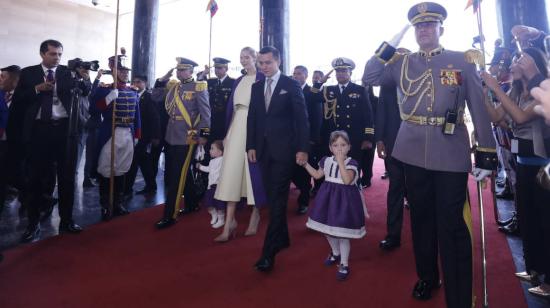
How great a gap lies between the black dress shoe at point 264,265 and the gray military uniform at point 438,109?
121 centimetres

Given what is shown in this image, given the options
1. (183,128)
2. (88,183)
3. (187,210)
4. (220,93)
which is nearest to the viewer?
(183,128)

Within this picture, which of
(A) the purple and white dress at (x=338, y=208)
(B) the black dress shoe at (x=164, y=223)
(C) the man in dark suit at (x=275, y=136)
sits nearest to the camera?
(A) the purple and white dress at (x=338, y=208)

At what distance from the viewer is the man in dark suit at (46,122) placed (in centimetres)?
354

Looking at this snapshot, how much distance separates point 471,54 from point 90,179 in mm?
5782

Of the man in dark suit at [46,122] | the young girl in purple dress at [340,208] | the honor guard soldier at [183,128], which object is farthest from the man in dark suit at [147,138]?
the young girl in purple dress at [340,208]

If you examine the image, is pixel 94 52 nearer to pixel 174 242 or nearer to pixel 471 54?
pixel 174 242

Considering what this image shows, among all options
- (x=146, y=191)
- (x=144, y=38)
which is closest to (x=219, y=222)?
(x=146, y=191)

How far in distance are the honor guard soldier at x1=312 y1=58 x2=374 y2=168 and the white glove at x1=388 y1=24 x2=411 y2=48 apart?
1814 mm

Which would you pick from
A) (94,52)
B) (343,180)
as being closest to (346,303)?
(343,180)

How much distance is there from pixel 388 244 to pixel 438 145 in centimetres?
134

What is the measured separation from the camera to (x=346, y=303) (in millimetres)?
2260

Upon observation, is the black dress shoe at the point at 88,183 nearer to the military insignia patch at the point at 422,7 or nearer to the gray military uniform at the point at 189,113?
the gray military uniform at the point at 189,113

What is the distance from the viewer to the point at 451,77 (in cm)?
210

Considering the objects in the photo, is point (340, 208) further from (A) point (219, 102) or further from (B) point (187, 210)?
(A) point (219, 102)
